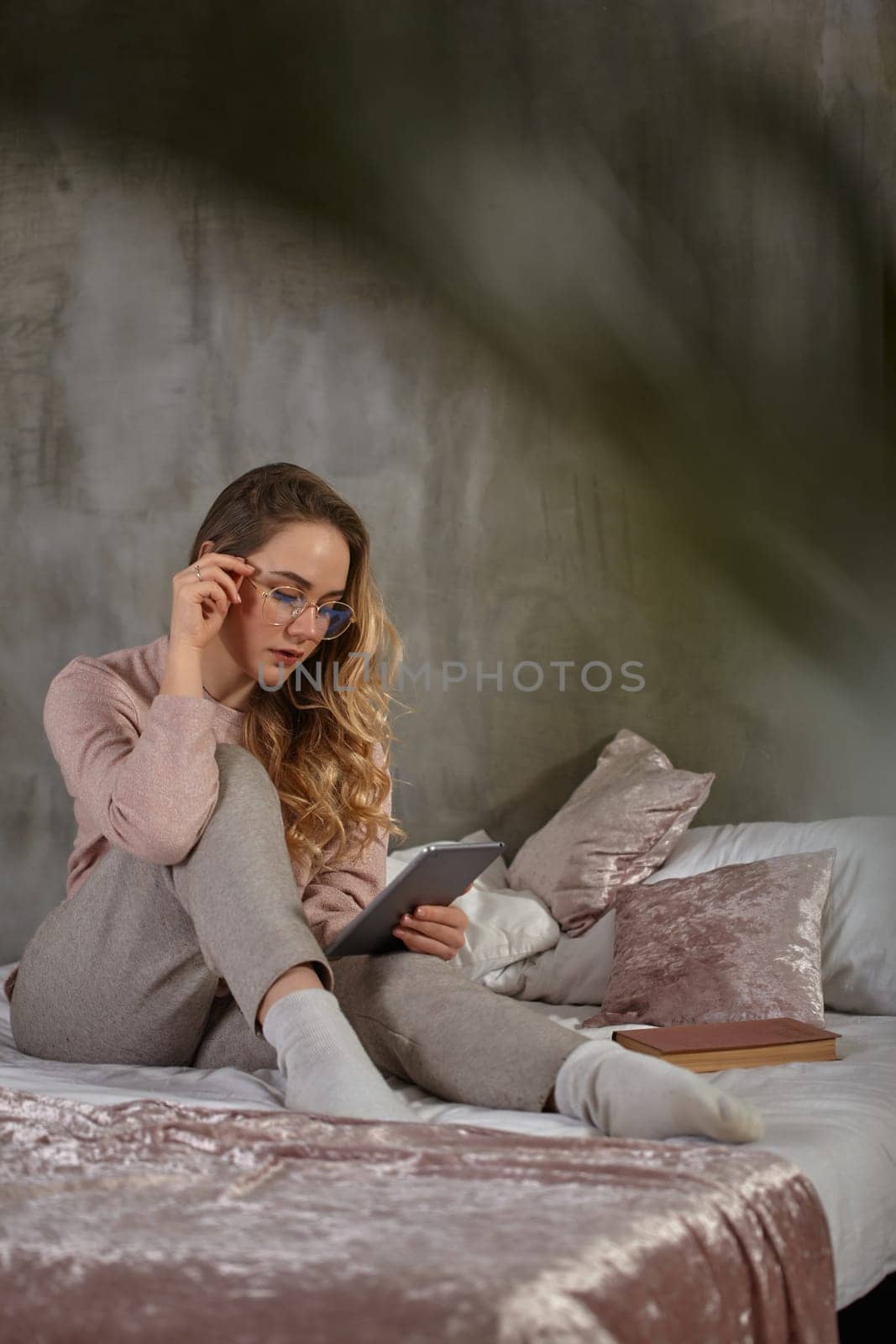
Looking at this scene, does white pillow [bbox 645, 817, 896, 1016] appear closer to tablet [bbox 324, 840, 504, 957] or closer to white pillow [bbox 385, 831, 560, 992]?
white pillow [bbox 385, 831, 560, 992]

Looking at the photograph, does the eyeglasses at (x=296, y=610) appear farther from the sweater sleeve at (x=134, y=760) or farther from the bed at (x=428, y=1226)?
the bed at (x=428, y=1226)

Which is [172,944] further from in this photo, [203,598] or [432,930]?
[203,598]

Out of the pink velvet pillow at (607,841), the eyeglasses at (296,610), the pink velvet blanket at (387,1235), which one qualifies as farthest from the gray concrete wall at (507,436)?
the pink velvet blanket at (387,1235)

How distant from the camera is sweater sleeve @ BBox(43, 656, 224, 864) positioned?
1.53 metres

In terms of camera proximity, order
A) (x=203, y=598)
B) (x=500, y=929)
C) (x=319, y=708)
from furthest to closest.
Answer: (x=500, y=929) → (x=319, y=708) → (x=203, y=598)

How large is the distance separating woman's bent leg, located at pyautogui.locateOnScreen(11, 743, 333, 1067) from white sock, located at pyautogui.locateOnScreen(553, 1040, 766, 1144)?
306mm

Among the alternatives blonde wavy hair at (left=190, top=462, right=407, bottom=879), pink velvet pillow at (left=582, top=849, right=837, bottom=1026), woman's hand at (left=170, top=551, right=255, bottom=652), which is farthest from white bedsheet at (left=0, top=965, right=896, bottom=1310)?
woman's hand at (left=170, top=551, right=255, bottom=652)

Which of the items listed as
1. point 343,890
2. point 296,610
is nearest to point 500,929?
point 343,890

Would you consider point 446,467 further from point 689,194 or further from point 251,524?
point 251,524

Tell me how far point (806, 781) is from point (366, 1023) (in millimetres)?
1478

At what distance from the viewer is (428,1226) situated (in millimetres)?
899

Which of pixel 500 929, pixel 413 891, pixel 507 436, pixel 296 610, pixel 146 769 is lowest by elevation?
pixel 500 929

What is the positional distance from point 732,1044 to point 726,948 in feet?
1.21

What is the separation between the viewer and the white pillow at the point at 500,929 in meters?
2.42
